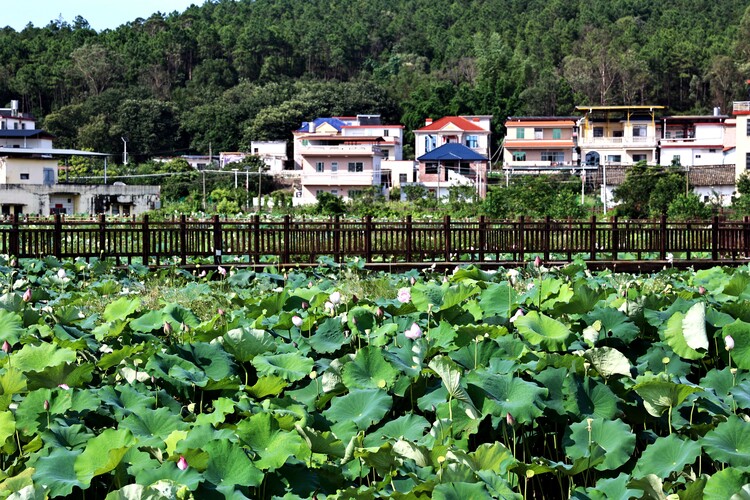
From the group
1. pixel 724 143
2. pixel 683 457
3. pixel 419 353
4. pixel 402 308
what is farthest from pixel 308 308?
pixel 724 143

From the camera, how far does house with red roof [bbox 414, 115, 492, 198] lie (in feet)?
184

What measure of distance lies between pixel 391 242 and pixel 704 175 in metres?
34.4

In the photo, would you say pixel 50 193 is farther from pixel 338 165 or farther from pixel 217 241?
pixel 217 241

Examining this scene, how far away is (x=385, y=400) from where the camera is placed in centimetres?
475

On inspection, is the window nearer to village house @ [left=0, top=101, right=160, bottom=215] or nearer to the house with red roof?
the house with red roof

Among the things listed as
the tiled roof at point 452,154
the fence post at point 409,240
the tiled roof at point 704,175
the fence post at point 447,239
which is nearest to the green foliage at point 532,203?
the tiled roof at point 704,175

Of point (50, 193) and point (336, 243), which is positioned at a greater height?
point (50, 193)

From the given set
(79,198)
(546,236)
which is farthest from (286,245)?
(79,198)

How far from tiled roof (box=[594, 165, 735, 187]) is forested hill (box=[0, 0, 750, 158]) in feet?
69.5

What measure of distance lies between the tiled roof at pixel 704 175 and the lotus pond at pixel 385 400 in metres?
43.5

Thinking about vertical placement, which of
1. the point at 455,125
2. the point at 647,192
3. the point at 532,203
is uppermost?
the point at 455,125

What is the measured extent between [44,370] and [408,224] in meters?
13.9

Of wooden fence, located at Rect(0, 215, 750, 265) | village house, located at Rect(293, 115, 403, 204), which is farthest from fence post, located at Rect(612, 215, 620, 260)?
village house, located at Rect(293, 115, 403, 204)

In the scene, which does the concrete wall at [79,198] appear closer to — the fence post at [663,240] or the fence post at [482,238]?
the fence post at [482,238]
